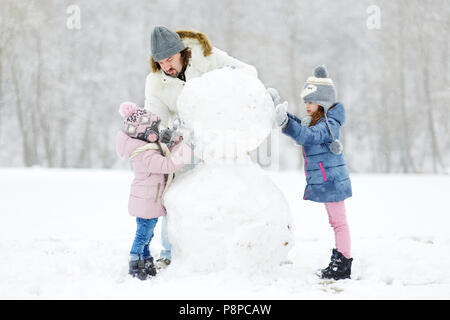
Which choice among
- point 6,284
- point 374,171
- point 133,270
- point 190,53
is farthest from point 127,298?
point 374,171

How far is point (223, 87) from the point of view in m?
2.70

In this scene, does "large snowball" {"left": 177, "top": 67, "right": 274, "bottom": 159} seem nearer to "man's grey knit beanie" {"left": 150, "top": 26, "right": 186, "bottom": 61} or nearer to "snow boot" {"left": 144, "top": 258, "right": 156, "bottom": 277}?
"man's grey knit beanie" {"left": 150, "top": 26, "right": 186, "bottom": 61}

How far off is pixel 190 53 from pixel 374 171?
41.7 feet

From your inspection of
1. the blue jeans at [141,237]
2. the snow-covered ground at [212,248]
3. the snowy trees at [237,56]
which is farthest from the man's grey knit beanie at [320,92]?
the snowy trees at [237,56]

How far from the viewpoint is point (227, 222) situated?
104 inches

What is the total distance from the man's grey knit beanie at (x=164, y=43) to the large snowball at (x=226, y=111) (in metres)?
0.27

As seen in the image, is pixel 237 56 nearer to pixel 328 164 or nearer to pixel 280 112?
pixel 328 164

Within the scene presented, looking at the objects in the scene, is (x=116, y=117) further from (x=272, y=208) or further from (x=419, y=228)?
(x=272, y=208)

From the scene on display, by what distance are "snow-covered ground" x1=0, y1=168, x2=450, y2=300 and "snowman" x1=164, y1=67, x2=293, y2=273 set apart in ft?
0.34

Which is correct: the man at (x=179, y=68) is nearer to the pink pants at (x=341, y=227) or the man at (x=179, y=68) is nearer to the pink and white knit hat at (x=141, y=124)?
the pink and white knit hat at (x=141, y=124)

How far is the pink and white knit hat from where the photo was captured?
2.89 meters

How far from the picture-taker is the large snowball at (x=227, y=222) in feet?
8.66

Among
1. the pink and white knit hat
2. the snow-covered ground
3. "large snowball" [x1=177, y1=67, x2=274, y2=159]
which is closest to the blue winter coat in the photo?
"large snowball" [x1=177, y1=67, x2=274, y2=159]

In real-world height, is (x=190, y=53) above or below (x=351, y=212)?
above
